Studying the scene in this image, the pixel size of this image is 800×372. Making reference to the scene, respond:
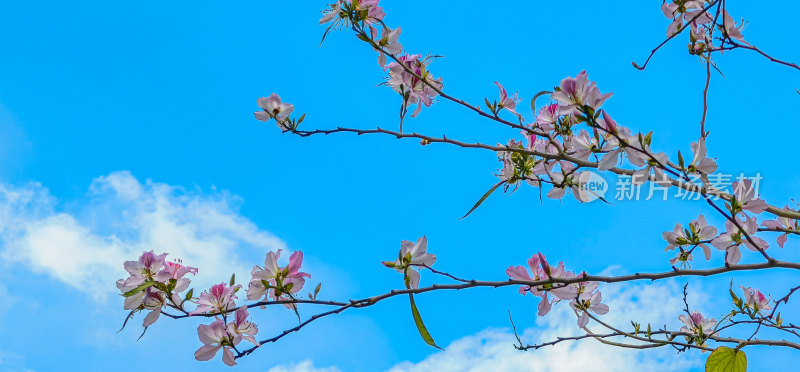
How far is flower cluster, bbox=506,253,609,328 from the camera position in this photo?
1548 mm

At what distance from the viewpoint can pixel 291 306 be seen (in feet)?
4.81

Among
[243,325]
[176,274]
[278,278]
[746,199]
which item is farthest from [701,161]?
[176,274]

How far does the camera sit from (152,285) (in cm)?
149

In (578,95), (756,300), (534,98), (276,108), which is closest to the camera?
(578,95)

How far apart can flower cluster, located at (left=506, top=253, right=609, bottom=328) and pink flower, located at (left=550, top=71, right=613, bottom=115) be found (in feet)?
1.20

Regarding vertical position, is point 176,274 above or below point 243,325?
above

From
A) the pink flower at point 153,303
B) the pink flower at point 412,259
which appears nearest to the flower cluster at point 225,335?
the pink flower at point 153,303

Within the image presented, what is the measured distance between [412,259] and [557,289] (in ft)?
1.43

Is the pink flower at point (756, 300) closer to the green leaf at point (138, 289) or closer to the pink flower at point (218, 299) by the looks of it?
the pink flower at point (218, 299)

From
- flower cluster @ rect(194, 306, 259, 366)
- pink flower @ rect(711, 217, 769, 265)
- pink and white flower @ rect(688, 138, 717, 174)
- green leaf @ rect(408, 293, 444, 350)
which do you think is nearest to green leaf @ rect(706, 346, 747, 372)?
pink flower @ rect(711, 217, 769, 265)

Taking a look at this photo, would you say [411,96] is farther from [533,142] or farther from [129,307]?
[129,307]

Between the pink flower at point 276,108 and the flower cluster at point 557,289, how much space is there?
0.86 metres

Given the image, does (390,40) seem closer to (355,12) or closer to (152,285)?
(355,12)

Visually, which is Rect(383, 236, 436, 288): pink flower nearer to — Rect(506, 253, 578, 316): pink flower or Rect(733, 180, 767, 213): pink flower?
Rect(506, 253, 578, 316): pink flower
